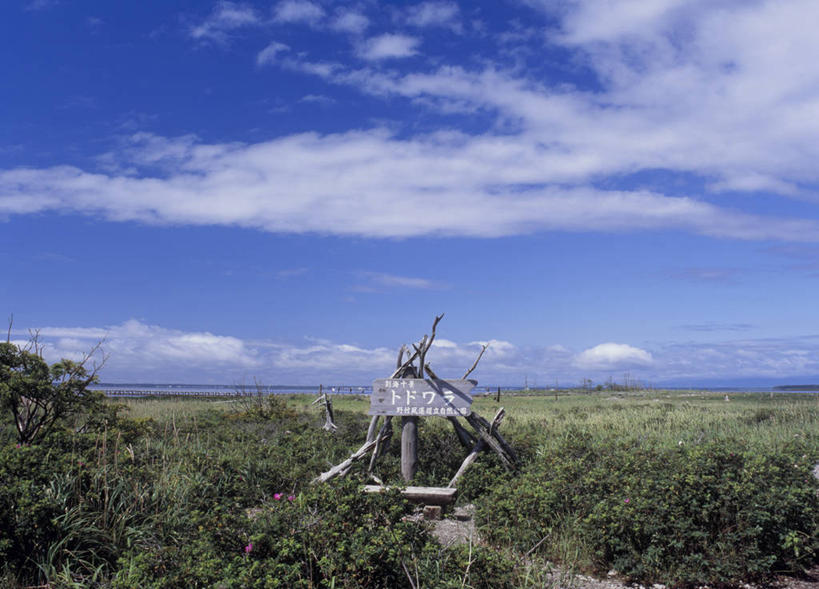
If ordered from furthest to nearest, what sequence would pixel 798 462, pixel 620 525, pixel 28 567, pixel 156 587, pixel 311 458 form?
pixel 311 458 → pixel 798 462 → pixel 620 525 → pixel 28 567 → pixel 156 587

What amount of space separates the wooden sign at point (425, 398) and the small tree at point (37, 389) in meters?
4.64

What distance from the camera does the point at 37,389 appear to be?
31.1 feet

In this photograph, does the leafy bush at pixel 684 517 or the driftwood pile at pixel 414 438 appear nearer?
the leafy bush at pixel 684 517

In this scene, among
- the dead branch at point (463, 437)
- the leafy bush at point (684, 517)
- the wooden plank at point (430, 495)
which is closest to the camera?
the leafy bush at point (684, 517)

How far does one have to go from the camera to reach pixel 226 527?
16.3ft

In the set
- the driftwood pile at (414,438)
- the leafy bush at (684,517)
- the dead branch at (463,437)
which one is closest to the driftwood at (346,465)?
the driftwood pile at (414,438)

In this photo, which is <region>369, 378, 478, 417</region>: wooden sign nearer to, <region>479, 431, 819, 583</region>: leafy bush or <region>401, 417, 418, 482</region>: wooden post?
<region>401, 417, 418, 482</region>: wooden post

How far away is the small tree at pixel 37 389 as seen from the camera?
30.8 feet

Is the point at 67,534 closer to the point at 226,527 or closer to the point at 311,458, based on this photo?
the point at 226,527

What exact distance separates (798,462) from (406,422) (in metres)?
5.01

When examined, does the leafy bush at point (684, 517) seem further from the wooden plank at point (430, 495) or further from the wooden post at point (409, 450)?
the wooden post at point (409, 450)

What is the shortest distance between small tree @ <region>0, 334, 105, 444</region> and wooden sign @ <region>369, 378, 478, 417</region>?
15.2 ft

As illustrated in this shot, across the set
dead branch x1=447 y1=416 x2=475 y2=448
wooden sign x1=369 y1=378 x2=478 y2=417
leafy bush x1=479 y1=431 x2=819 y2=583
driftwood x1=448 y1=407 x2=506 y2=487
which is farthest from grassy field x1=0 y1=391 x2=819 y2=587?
dead branch x1=447 y1=416 x2=475 y2=448

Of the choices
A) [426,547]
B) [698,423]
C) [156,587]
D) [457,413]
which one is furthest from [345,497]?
[698,423]
